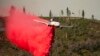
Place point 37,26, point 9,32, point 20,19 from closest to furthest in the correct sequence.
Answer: point 37,26 → point 20,19 → point 9,32

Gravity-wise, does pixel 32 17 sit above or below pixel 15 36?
above

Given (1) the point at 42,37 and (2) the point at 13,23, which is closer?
(1) the point at 42,37

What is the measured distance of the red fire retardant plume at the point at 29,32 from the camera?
63281 mm

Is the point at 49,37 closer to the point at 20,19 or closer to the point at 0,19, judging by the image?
the point at 20,19

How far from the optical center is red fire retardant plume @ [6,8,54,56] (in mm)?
63281

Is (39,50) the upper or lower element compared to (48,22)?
lower

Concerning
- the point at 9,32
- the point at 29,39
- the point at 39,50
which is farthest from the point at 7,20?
the point at 39,50

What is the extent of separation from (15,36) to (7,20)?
629cm

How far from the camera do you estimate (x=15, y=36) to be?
75938 millimetres

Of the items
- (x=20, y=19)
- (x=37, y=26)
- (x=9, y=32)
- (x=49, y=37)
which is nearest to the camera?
(x=49, y=37)

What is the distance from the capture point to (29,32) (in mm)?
70562

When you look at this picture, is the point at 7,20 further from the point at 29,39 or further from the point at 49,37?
the point at 49,37

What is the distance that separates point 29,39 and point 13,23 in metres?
9.03

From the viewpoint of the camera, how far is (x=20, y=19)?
7312cm
